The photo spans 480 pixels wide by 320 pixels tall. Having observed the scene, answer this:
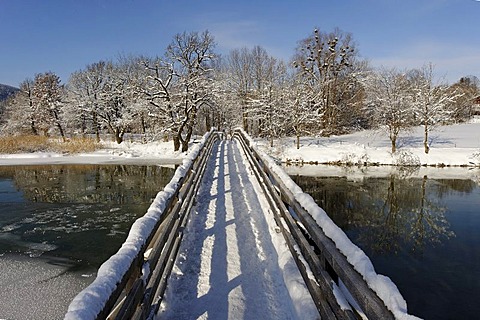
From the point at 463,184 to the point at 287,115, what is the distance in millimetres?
19677

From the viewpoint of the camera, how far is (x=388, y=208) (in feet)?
44.3

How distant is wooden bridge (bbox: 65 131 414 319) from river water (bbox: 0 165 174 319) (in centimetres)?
287

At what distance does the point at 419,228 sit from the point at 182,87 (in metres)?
22.7

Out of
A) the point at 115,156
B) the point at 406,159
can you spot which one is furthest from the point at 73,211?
the point at 406,159

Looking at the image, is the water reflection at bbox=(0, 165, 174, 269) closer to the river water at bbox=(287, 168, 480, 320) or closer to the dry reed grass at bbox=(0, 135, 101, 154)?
the river water at bbox=(287, 168, 480, 320)

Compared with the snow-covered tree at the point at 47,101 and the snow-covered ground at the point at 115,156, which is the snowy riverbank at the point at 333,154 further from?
the snow-covered tree at the point at 47,101

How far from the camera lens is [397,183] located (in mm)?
18312

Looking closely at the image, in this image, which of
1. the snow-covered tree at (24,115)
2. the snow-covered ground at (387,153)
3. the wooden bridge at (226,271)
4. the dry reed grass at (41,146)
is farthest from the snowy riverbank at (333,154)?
the wooden bridge at (226,271)

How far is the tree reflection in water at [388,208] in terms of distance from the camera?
1016cm

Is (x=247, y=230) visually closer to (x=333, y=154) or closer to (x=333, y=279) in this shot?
(x=333, y=279)

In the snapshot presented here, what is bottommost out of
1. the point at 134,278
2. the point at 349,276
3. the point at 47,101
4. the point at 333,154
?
the point at 333,154

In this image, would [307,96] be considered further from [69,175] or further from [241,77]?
[69,175]

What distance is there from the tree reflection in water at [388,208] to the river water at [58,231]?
25.5 feet

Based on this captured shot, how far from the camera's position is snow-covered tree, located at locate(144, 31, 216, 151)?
27766 millimetres
